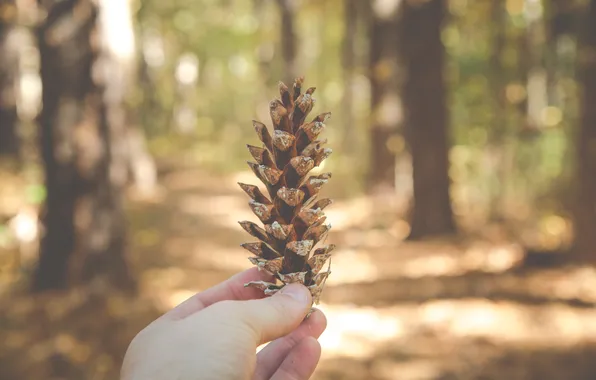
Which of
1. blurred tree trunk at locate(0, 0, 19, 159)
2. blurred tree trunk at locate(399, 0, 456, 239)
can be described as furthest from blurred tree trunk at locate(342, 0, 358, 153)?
blurred tree trunk at locate(0, 0, 19, 159)

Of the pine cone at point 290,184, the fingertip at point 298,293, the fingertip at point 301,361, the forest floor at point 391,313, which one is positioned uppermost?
the pine cone at point 290,184

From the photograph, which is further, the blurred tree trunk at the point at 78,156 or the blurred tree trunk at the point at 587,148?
the blurred tree trunk at the point at 587,148

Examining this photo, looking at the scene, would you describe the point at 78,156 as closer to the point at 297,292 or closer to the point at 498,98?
the point at 297,292

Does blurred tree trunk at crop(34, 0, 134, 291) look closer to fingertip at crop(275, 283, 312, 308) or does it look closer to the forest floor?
the forest floor

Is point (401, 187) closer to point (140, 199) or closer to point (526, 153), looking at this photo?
point (526, 153)

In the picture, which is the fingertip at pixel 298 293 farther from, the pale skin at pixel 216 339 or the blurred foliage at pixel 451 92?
the blurred foliage at pixel 451 92

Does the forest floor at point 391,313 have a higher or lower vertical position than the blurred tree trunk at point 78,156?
lower

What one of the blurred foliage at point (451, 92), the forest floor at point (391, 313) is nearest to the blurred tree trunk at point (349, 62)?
the blurred foliage at point (451, 92)
